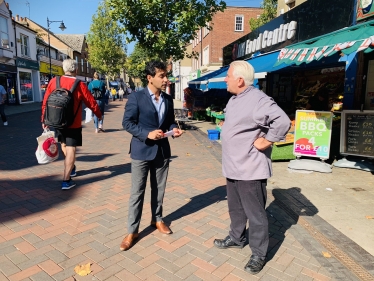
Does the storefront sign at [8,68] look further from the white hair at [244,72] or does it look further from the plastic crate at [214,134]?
the white hair at [244,72]

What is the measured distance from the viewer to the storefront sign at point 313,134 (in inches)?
240

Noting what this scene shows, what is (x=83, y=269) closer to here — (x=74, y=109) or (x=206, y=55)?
(x=74, y=109)

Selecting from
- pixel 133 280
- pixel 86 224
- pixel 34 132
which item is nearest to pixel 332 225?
pixel 133 280

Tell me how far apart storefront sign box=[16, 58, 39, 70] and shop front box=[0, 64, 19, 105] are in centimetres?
71

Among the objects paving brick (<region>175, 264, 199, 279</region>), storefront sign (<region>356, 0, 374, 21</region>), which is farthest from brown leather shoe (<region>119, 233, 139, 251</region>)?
storefront sign (<region>356, 0, 374, 21</region>)

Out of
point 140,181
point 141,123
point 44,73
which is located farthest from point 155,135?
point 44,73

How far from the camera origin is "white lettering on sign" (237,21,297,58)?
8.79m

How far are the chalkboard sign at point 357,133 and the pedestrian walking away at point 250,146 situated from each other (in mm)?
4221

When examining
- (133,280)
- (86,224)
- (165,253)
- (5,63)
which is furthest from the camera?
(5,63)

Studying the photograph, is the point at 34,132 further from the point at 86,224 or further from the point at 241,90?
the point at 241,90

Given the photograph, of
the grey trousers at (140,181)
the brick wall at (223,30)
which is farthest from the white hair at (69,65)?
the brick wall at (223,30)

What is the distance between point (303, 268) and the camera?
8.92 feet

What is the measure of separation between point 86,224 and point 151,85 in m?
1.89

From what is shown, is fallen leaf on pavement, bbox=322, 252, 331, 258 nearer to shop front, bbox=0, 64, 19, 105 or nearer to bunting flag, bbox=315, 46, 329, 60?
bunting flag, bbox=315, 46, 329, 60
